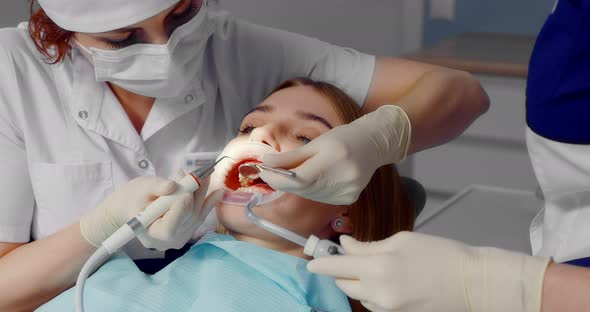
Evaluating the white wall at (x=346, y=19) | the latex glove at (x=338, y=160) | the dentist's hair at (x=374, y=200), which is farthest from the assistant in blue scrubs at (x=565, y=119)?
the white wall at (x=346, y=19)

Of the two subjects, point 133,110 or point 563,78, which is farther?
point 133,110

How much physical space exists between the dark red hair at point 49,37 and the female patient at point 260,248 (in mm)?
429

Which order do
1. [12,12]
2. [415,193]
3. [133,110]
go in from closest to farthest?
[133,110] → [415,193] → [12,12]

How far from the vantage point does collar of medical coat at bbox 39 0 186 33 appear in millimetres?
1507

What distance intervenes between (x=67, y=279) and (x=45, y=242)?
9cm

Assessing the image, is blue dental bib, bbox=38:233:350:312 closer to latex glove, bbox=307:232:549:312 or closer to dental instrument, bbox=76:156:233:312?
dental instrument, bbox=76:156:233:312

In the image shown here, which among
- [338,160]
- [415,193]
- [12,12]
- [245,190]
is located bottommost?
[415,193]

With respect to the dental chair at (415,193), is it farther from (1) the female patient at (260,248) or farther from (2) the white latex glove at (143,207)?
(2) the white latex glove at (143,207)

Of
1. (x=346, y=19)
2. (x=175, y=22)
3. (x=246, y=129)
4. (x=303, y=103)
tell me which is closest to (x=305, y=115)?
(x=303, y=103)

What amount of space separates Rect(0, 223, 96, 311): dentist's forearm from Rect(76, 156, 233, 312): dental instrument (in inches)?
5.2

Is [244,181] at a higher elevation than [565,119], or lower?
lower

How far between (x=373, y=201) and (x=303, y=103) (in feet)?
0.93

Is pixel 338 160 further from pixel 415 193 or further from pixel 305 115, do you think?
pixel 415 193

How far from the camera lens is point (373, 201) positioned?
1771 millimetres
